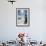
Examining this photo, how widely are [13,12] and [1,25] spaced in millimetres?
737

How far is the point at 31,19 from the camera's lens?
220 inches

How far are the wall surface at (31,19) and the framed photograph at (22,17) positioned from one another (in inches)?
4.9

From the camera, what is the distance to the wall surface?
18.3ft

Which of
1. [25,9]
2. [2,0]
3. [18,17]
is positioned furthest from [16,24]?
[2,0]

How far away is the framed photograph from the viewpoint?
5594 millimetres

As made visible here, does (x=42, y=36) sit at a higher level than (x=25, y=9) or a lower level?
lower

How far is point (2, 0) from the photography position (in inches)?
220

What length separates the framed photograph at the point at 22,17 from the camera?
559 cm

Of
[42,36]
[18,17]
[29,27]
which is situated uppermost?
[18,17]

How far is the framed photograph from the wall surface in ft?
0.41

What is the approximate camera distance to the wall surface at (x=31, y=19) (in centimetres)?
557

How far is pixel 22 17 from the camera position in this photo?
18.4ft

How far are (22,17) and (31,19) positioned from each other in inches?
15.1

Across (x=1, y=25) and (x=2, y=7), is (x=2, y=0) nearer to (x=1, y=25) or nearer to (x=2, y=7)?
(x=2, y=7)
